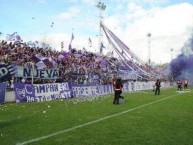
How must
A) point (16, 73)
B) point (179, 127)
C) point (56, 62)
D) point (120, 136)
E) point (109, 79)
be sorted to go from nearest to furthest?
1. point (120, 136)
2. point (179, 127)
3. point (16, 73)
4. point (56, 62)
5. point (109, 79)

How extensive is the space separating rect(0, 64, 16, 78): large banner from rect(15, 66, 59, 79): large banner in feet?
2.11

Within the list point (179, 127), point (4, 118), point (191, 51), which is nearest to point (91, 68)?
point (4, 118)

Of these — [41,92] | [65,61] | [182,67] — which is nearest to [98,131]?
[41,92]

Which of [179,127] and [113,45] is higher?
[113,45]

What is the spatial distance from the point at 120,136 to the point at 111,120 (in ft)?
14.8

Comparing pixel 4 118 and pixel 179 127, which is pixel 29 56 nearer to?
pixel 4 118

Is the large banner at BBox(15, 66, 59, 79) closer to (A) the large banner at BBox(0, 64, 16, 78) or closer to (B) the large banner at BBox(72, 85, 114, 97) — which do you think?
(A) the large banner at BBox(0, 64, 16, 78)

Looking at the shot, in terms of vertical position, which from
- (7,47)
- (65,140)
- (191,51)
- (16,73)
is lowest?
(65,140)

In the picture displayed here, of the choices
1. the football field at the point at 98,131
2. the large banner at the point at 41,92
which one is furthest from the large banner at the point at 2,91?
the football field at the point at 98,131

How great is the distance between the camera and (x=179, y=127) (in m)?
13.9

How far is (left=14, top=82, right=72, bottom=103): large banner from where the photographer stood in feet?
91.1

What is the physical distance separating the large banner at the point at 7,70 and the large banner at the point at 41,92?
1481 mm

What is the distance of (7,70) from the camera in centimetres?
2845

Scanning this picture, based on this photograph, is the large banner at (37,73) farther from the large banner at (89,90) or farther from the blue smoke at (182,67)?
the blue smoke at (182,67)
